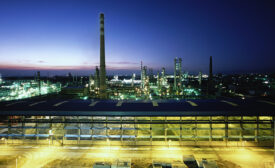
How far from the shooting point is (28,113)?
35.6ft

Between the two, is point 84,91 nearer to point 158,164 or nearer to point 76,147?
point 76,147

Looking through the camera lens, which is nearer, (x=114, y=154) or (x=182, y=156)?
(x=182, y=156)

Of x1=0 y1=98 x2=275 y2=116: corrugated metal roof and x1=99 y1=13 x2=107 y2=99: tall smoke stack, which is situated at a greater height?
x1=99 y1=13 x2=107 y2=99: tall smoke stack

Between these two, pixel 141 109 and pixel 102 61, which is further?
pixel 102 61

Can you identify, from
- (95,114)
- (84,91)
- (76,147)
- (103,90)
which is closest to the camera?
(95,114)

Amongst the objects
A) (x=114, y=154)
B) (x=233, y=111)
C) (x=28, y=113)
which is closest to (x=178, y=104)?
(x=233, y=111)

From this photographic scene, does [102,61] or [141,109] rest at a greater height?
[102,61]

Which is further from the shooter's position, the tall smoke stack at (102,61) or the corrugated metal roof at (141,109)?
the tall smoke stack at (102,61)

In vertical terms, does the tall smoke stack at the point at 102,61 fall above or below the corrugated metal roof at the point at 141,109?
above

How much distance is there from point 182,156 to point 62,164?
7.56 metres

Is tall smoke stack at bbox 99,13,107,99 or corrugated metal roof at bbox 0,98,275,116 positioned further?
tall smoke stack at bbox 99,13,107,99

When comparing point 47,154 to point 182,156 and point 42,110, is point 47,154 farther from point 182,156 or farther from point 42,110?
point 182,156

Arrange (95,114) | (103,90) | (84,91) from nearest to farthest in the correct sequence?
(95,114) → (103,90) → (84,91)

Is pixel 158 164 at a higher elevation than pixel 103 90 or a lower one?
lower
